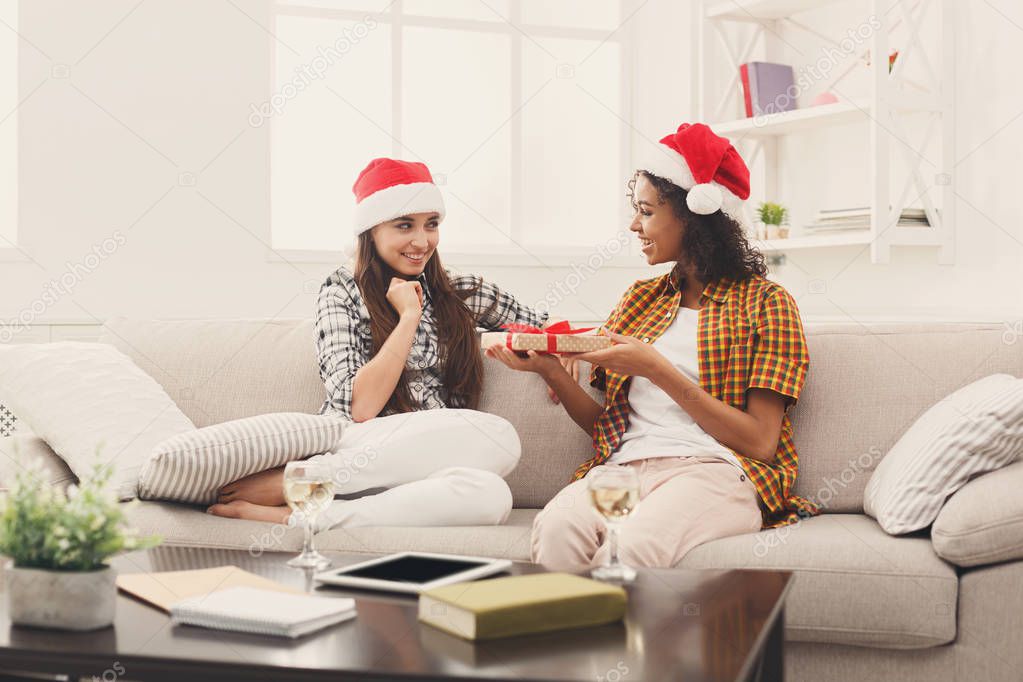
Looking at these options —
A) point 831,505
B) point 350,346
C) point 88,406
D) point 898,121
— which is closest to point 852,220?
point 898,121

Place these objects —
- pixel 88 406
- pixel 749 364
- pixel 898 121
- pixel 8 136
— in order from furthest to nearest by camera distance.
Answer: pixel 8 136 < pixel 898 121 < pixel 88 406 < pixel 749 364

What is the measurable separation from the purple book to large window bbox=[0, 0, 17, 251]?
271 centimetres

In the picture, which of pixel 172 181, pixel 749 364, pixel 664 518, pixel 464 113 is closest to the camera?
pixel 664 518

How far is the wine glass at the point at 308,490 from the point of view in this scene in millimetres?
1550

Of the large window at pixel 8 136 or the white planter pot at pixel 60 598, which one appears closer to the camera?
the white planter pot at pixel 60 598

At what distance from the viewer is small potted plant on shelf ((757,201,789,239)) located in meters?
4.09

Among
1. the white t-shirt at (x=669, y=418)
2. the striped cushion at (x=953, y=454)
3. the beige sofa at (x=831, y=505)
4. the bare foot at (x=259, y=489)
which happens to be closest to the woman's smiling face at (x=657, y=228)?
the white t-shirt at (x=669, y=418)

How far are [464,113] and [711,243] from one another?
7.86 ft

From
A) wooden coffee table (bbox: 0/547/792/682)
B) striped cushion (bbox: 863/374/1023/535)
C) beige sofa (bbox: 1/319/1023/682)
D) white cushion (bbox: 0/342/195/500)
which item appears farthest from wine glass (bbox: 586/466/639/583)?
white cushion (bbox: 0/342/195/500)

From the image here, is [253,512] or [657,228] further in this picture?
[657,228]

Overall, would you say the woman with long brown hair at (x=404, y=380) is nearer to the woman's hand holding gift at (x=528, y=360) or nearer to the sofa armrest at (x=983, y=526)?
the woman's hand holding gift at (x=528, y=360)

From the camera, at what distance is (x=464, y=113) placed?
452 centimetres

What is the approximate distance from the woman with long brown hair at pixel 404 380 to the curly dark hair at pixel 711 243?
504 mm

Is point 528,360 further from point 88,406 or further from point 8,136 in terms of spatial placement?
point 8,136
